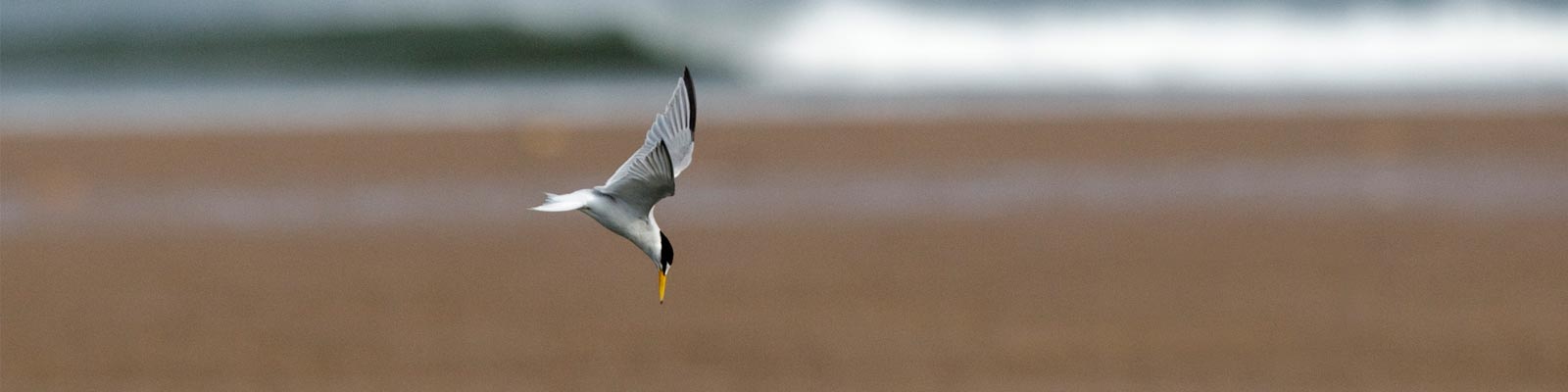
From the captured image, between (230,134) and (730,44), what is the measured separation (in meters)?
9.32

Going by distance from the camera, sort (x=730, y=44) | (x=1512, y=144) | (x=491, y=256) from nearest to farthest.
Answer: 1. (x=491, y=256)
2. (x=1512, y=144)
3. (x=730, y=44)

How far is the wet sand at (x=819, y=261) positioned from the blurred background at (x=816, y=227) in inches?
1.3

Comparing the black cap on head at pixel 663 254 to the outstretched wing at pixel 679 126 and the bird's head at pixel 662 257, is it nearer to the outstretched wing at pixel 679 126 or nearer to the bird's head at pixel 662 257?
A: the bird's head at pixel 662 257

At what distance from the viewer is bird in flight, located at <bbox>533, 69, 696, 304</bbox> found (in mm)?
2682

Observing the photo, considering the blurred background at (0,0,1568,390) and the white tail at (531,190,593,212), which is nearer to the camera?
the white tail at (531,190,593,212)

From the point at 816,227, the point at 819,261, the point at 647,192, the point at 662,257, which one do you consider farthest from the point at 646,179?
the point at 816,227

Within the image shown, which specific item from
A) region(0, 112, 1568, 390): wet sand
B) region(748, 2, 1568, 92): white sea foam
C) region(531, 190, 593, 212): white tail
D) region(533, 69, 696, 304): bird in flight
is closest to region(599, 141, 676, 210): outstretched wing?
region(533, 69, 696, 304): bird in flight

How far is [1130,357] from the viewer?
8.08 metres

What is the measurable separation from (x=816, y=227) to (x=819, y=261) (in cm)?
109

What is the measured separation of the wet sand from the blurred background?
32 millimetres

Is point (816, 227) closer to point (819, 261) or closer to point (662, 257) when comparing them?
point (819, 261)

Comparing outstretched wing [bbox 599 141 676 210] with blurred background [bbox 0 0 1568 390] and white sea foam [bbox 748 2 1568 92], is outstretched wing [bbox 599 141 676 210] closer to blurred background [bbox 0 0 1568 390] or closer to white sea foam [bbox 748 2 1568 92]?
blurred background [bbox 0 0 1568 390]

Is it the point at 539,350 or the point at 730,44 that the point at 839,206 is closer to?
the point at 539,350

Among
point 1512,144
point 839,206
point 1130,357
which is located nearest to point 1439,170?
point 1512,144
